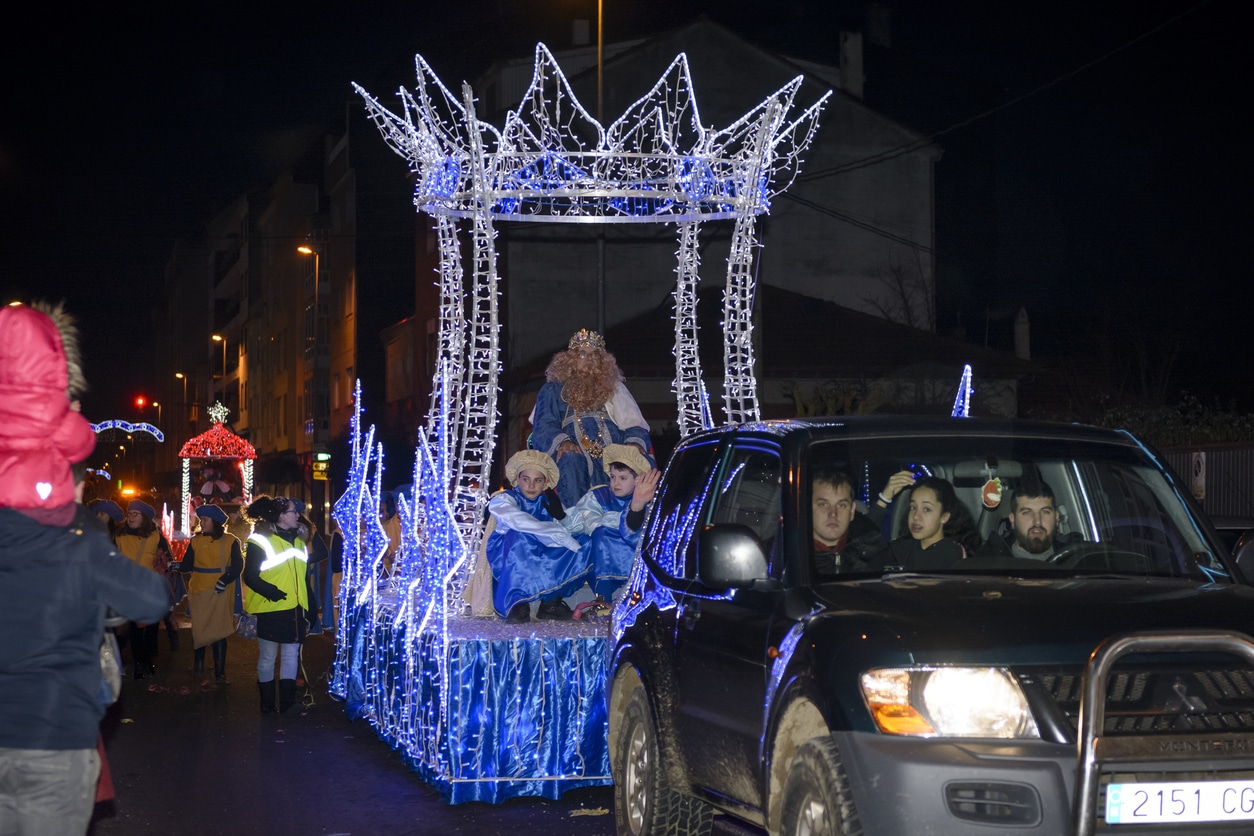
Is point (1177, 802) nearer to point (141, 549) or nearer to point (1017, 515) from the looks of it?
point (1017, 515)

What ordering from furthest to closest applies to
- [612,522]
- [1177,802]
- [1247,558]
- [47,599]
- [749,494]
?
1. [612,522]
2. [749,494]
3. [1247,558]
4. [1177,802]
5. [47,599]

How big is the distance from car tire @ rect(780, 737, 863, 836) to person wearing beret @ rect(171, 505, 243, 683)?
1033 cm

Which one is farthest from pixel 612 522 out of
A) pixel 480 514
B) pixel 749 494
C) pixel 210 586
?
pixel 210 586

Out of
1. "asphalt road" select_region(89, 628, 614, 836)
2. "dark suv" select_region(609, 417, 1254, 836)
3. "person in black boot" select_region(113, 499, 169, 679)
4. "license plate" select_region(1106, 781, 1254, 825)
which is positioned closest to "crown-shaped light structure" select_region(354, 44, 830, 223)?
"asphalt road" select_region(89, 628, 614, 836)

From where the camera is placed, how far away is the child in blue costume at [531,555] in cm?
913

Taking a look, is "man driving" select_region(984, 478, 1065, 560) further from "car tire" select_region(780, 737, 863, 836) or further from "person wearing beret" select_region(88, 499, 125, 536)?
"person wearing beret" select_region(88, 499, 125, 536)

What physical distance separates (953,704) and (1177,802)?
644 mm

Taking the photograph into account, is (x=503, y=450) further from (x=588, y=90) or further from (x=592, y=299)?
(x=588, y=90)

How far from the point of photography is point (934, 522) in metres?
6.12

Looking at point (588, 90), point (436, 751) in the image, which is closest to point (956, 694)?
point (436, 751)

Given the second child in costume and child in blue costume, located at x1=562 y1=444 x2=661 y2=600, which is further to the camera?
the second child in costume

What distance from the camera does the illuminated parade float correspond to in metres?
8.60

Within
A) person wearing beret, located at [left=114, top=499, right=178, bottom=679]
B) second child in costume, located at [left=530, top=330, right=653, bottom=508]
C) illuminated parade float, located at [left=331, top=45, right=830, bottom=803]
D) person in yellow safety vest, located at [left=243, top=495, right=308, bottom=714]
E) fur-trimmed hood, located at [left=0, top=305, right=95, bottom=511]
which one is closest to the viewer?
fur-trimmed hood, located at [left=0, top=305, right=95, bottom=511]

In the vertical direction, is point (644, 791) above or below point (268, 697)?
above
